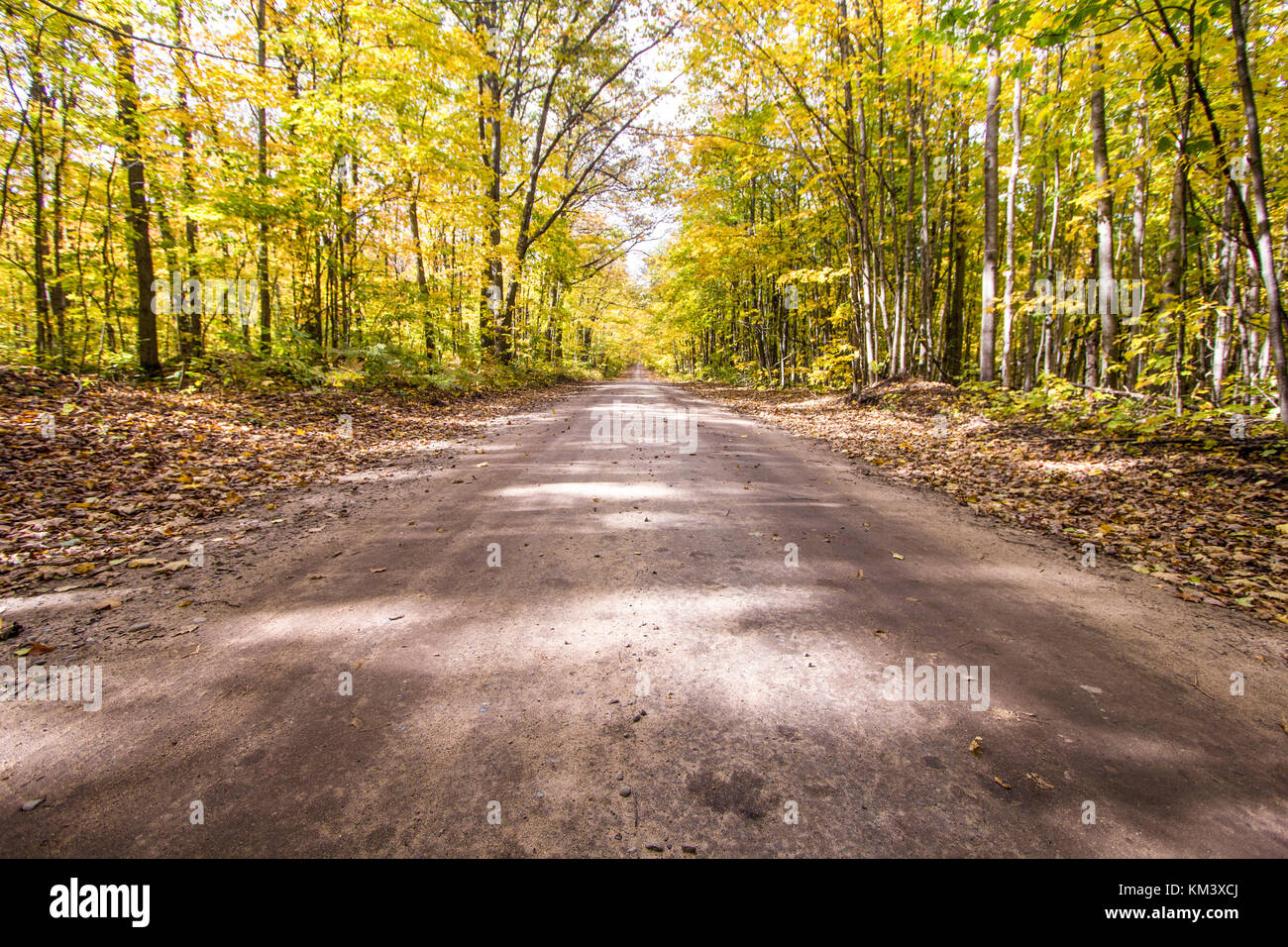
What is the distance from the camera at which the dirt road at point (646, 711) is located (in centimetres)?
179

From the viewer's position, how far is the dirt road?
179cm

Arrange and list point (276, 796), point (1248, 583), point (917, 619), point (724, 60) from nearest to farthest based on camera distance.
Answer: point (276, 796)
point (917, 619)
point (1248, 583)
point (724, 60)

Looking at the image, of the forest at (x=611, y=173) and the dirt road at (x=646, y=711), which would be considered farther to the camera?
the forest at (x=611, y=173)

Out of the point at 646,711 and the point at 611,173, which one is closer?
the point at 646,711

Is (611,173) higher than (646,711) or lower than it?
higher

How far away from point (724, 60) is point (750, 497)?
42.7ft

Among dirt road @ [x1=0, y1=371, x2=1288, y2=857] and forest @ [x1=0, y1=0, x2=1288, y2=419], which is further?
forest @ [x1=0, y1=0, x2=1288, y2=419]

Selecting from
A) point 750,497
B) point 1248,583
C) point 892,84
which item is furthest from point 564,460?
point 892,84

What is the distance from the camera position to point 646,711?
235 cm

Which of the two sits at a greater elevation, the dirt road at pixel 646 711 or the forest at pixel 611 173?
the forest at pixel 611 173

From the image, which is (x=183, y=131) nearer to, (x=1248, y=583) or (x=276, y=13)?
(x=276, y=13)

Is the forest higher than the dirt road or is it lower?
higher
